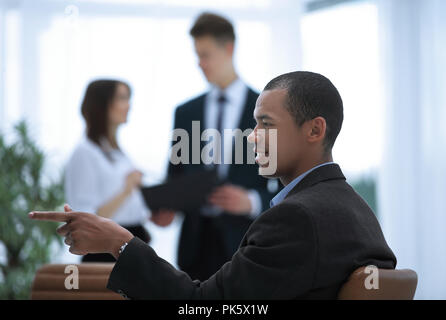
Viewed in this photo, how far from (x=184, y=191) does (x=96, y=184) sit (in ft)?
2.47

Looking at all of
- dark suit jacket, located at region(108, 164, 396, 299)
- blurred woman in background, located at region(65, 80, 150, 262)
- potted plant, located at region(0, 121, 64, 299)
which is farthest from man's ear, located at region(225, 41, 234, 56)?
potted plant, located at region(0, 121, 64, 299)

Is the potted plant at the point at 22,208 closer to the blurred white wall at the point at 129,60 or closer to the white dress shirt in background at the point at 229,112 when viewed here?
the blurred white wall at the point at 129,60

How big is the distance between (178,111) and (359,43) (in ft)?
7.93

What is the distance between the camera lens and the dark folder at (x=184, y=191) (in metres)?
2.18

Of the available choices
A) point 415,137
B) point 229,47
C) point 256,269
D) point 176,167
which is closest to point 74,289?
point 256,269

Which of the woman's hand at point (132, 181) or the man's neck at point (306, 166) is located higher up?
the man's neck at point (306, 166)

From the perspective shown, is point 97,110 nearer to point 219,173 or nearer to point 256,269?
point 219,173

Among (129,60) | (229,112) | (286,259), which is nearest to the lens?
(286,259)

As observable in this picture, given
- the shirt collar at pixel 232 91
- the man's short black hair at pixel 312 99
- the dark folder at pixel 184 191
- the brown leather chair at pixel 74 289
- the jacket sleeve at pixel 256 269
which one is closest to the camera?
the jacket sleeve at pixel 256 269

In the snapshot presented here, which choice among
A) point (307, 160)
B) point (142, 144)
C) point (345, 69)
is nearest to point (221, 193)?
point (307, 160)

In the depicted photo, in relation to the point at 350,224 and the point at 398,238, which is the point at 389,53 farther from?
the point at 350,224

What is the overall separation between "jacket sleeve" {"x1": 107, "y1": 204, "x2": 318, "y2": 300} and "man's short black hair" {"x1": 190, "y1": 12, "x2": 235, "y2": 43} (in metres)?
1.57

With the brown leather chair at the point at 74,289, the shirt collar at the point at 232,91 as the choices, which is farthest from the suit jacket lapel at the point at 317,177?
the shirt collar at the point at 232,91

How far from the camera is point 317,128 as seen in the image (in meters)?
1.09
